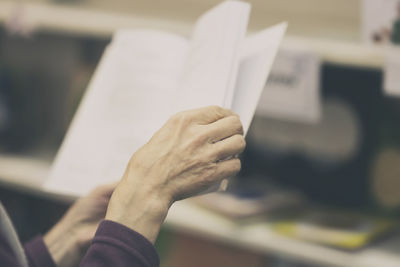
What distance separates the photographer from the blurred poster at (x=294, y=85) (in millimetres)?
883

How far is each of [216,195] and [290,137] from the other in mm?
224

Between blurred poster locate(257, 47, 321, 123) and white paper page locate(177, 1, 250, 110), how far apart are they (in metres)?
0.31

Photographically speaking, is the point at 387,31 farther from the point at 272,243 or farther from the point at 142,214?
the point at 142,214

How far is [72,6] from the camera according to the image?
1233 millimetres

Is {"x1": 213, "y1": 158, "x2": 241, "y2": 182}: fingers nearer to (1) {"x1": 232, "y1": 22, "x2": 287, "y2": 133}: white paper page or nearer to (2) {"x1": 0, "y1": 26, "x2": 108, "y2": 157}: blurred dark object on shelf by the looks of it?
(1) {"x1": 232, "y1": 22, "x2": 287, "y2": 133}: white paper page

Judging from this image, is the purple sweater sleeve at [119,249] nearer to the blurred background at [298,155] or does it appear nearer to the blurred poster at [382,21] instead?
the blurred background at [298,155]

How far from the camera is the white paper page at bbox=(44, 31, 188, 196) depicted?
672 mm

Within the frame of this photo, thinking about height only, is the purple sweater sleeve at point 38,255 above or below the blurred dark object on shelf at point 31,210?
above

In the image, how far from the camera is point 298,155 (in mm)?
1106

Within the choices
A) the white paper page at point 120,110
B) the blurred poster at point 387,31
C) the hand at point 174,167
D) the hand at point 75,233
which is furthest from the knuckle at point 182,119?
the blurred poster at point 387,31

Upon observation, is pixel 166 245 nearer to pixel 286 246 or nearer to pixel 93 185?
pixel 286 246

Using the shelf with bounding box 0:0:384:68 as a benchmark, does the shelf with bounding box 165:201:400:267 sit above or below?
below

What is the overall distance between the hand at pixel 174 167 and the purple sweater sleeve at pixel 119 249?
0.04 ft

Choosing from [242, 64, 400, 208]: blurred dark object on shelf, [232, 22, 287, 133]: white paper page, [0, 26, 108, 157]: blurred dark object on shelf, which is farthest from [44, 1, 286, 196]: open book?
[0, 26, 108, 157]: blurred dark object on shelf
